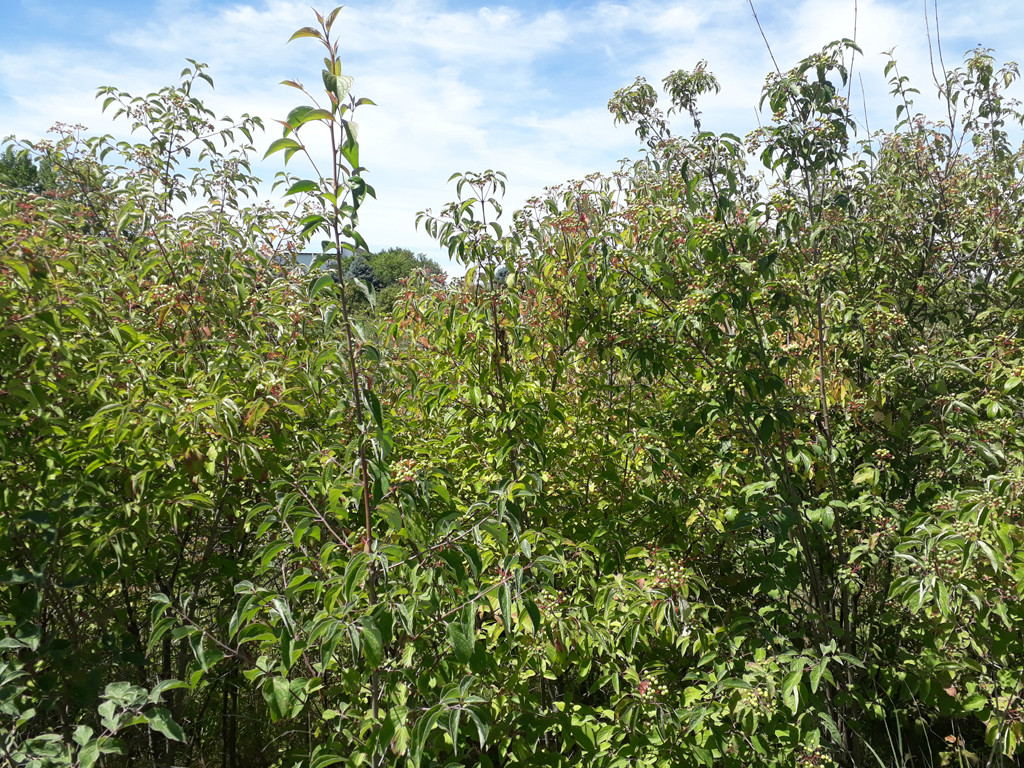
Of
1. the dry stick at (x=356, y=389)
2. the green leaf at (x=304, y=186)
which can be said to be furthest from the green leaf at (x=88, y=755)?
the green leaf at (x=304, y=186)

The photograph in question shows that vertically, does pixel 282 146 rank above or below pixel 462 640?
above

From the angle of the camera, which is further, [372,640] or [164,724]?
[164,724]

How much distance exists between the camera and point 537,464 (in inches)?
105

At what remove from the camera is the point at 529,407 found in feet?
8.34

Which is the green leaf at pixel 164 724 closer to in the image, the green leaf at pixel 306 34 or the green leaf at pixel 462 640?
the green leaf at pixel 462 640

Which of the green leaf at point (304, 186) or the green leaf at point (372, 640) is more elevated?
the green leaf at point (304, 186)

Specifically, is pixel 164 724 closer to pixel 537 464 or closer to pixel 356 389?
pixel 356 389

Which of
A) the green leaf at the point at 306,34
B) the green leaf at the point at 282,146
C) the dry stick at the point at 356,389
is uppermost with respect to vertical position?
the green leaf at the point at 306,34

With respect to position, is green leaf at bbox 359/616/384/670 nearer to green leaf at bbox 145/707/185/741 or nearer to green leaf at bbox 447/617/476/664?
green leaf at bbox 447/617/476/664

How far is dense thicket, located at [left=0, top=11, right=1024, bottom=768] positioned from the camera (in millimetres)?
1904

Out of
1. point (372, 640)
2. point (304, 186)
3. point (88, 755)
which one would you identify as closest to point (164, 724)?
point (88, 755)

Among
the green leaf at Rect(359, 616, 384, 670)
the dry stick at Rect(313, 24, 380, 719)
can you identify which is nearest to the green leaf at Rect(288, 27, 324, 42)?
the dry stick at Rect(313, 24, 380, 719)

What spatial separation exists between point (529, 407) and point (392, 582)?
916 mm

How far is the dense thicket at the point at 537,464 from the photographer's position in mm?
1904
